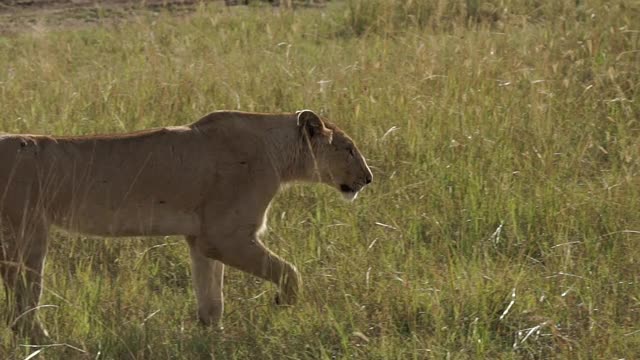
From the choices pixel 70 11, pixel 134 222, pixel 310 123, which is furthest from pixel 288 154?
pixel 70 11

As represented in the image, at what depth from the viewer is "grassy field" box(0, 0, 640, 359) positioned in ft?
15.1

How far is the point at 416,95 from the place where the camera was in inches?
281

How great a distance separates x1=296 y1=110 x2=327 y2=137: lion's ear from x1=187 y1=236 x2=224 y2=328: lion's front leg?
67cm

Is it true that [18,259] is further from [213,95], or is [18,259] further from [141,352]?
[213,95]

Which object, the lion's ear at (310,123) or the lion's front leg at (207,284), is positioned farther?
the lion's ear at (310,123)

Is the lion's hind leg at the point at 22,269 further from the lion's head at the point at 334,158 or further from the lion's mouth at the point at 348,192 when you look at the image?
the lion's mouth at the point at 348,192

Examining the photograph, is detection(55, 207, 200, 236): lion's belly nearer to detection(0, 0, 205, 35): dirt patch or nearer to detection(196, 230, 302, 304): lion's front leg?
detection(196, 230, 302, 304): lion's front leg

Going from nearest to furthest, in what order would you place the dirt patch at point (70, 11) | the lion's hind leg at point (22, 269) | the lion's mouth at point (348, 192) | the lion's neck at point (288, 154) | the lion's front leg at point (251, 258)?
the lion's hind leg at point (22, 269), the lion's front leg at point (251, 258), the lion's neck at point (288, 154), the lion's mouth at point (348, 192), the dirt patch at point (70, 11)

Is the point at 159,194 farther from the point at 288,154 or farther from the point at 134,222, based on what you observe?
the point at 288,154

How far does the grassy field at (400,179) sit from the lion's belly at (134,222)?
0.76ft

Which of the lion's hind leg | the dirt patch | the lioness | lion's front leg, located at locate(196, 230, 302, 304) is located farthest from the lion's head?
the dirt patch

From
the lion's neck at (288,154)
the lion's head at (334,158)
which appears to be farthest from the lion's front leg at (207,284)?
the lion's head at (334,158)

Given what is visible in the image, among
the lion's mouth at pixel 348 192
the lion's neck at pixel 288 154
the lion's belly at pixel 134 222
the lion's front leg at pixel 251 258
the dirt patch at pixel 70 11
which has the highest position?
the lion's neck at pixel 288 154

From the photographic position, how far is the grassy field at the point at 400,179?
4602mm
